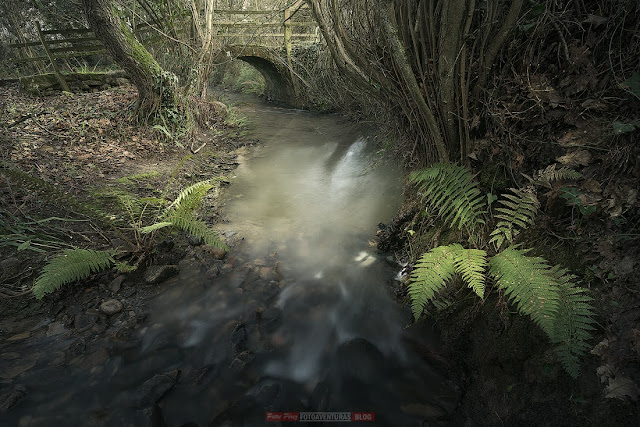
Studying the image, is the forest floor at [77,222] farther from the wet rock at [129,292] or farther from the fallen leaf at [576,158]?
the fallen leaf at [576,158]

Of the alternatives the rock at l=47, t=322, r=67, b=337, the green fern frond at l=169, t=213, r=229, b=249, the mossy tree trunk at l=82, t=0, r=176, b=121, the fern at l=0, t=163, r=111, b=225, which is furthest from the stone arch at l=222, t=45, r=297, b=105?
the rock at l=47, t=322, r=67, b=337

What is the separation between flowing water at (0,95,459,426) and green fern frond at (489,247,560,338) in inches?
37.3

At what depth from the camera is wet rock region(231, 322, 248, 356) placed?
9.61 ft

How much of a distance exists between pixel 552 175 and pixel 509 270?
0.67 m

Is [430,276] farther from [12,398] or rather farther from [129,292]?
[12,398]

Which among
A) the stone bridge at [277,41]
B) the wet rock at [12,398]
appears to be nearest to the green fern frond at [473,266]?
the wet rock at [12,398]

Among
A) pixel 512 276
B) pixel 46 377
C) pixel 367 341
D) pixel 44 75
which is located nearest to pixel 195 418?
pixel 46 377

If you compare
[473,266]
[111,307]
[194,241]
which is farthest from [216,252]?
[473,266]

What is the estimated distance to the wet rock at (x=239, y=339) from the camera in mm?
2928

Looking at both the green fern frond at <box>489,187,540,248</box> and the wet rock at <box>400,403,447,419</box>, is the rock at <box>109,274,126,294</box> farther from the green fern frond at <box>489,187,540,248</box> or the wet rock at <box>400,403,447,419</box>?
the green fern frond at <box>489,187,540,248</box>

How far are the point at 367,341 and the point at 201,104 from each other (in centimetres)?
773

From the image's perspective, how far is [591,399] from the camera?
179cm

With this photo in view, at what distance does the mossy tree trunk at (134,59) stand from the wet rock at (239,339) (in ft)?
19.0

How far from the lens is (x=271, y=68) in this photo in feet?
45.0
